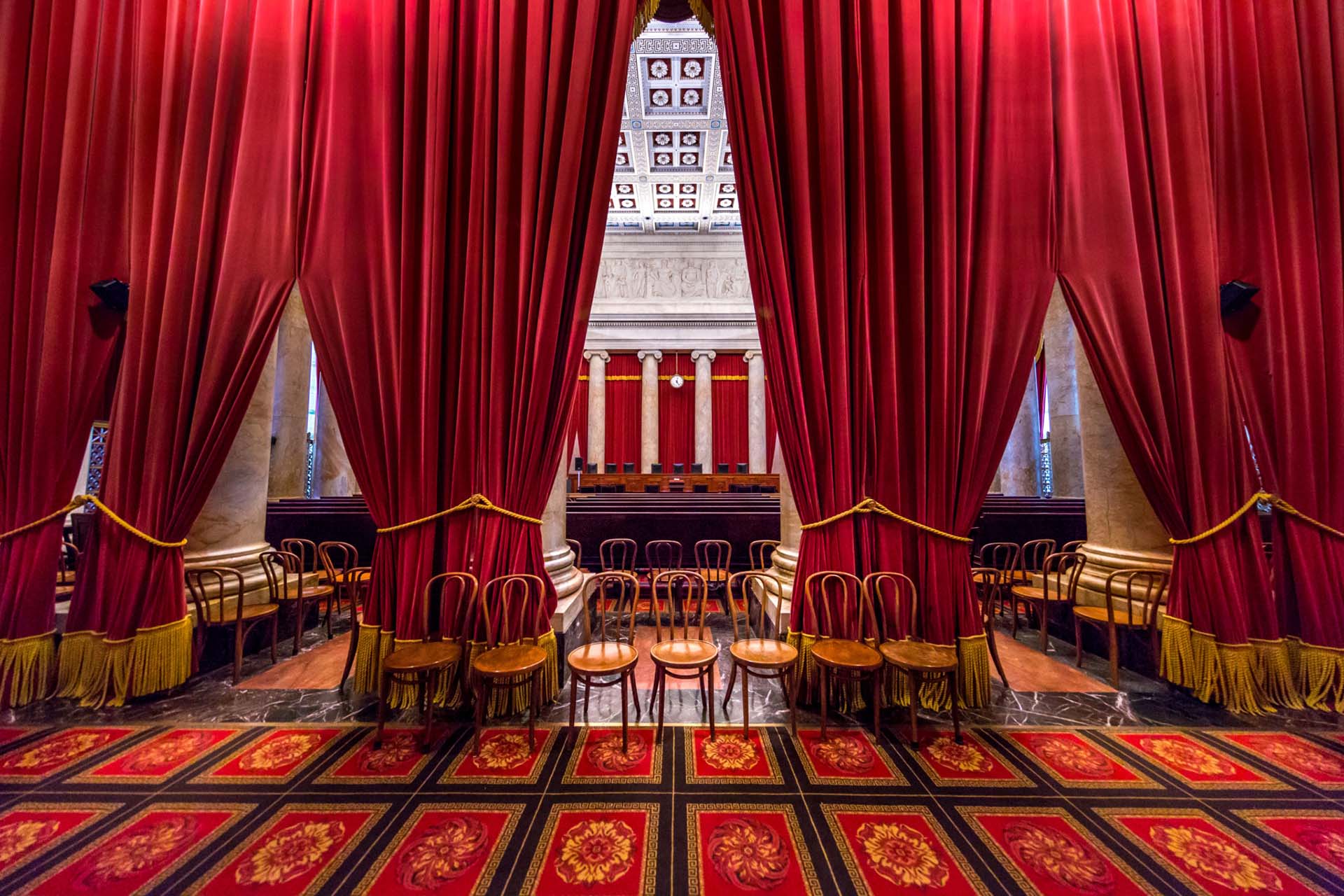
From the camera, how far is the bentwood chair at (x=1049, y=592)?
316 cm

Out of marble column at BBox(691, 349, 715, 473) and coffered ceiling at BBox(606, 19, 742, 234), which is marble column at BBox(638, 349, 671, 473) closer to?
marble column at BBox(691, 349, 715, 473)

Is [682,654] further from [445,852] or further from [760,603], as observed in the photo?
[445,852]

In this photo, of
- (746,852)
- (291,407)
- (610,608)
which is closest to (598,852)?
(746,852)

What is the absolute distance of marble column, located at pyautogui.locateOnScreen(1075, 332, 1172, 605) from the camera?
3.10 metres

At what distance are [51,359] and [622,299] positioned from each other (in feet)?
36.8

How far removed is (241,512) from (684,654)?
309 centimetres

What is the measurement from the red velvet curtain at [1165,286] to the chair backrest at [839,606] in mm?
1732

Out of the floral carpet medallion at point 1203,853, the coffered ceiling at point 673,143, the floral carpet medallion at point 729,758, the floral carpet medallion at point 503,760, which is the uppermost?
the coffered ceiling at point 673,143

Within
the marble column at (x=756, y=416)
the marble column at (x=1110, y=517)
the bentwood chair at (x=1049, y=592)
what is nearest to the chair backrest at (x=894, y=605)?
the bentwood chair at (x=1049, y=592)

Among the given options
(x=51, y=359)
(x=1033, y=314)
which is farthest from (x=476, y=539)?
(x=1033, y=314)

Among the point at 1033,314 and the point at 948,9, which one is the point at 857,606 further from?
the point at 948,9

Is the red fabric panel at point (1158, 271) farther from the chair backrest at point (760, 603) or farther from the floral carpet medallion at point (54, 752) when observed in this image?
the floral carpet medallion at point (54, 752)

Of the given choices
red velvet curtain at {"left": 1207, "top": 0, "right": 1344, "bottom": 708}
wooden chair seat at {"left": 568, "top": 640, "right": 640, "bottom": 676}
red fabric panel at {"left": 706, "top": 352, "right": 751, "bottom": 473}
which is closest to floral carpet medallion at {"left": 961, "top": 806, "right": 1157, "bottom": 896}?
wooden chair seat at {"left": 568, "top": 640, "right": 640, "bottom": 676}

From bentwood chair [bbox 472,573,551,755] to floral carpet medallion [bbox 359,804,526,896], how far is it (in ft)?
1.29
